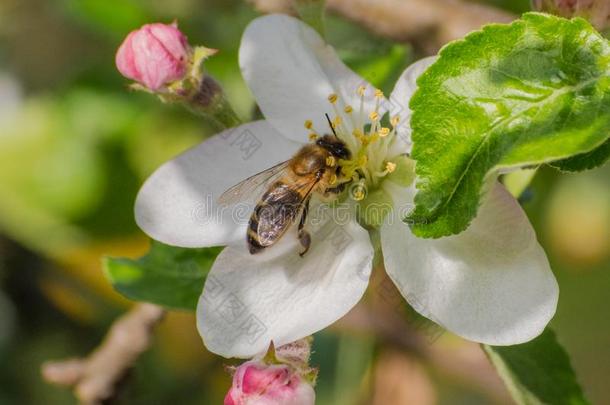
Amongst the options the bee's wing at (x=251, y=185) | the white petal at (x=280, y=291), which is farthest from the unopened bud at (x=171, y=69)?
the white petal at (x=280, y=291)

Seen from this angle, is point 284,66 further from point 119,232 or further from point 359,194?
point 119,232

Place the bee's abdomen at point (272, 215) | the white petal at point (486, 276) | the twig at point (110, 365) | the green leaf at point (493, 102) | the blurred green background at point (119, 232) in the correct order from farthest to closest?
the blurred green background at point (119, 232) → the twig at point (110, 365) → the bee's abdomen at point (272, 215) → the white petal at point (486, 276) → the green leaf at point (493, 102)

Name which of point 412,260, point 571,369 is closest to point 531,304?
point 412,260

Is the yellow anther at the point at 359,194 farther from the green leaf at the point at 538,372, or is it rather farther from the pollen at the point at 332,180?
the green leaf at the point at 538,372

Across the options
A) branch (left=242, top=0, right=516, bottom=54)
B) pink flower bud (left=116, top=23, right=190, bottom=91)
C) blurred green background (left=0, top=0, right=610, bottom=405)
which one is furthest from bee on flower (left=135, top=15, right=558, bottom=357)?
blurred green background (left=0, top=0, right=610, bottom=405)

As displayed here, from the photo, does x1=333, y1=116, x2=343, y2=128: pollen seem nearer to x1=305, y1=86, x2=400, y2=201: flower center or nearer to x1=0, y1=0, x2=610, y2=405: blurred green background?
x1=305, y1=86, x2=400, y2=201: flower center

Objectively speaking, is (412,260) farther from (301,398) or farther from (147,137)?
(147,137)
